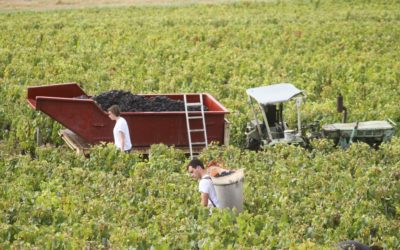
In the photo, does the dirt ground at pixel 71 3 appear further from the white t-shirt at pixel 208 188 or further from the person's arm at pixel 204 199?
the person's arm at pixel 204 199

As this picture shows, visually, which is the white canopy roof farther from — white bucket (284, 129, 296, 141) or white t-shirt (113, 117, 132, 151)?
white t-shirt (113, 117, 132, 151)

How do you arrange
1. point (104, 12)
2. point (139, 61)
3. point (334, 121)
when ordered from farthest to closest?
point (104, 12) → point (139, 61) → point (334, 121)

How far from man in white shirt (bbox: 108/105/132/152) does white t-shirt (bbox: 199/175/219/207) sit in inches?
115

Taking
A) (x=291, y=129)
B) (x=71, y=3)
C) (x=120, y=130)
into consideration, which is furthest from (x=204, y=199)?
(x=71, y=3)

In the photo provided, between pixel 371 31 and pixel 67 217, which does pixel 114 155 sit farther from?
pixel 371 31

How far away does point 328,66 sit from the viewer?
22.0 meters

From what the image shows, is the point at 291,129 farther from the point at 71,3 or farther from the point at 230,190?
the point at 71,3

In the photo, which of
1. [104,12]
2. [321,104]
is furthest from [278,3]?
[321,104]

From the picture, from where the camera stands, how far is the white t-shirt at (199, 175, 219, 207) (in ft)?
36.1

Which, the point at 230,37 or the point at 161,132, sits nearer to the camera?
the point at 161,132

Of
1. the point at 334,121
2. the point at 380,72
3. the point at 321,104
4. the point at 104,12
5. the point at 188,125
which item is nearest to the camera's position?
the point at 188,125

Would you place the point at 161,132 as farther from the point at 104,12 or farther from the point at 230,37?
the point at 104,12

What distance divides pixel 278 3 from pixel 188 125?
28049 mm

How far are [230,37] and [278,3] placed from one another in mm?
13982
